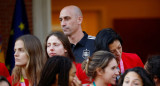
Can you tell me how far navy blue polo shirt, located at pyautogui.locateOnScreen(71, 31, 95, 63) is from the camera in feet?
19.8

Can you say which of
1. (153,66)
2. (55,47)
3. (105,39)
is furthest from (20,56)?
(153,66)

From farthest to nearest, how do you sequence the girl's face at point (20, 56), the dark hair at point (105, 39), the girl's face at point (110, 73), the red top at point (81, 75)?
1. the dark hair at point (105, 39)
2. the red top at point (81, 75)
3. the girl's face at point (20, 56)
4. the girl's face at point (110, 73)

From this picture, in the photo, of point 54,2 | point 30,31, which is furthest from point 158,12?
point 30,31

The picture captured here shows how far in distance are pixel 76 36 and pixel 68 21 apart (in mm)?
243

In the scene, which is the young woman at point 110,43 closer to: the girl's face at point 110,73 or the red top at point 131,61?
the red top at point 131,61

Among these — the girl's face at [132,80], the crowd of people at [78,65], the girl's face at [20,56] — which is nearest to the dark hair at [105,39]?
the crowd of people at [78,65]

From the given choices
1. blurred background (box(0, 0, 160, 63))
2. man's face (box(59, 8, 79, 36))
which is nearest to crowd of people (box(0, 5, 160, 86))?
man's face (box(59, 8, 79, 36))

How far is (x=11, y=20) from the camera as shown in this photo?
891cm

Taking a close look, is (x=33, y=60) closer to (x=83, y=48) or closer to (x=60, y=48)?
(x=60, y=48)

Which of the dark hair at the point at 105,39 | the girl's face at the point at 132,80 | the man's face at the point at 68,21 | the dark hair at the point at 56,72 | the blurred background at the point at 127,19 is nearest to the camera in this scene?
the dark hair at the point at 56,72

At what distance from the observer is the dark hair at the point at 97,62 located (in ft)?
16.7

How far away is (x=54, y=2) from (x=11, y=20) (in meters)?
3.42

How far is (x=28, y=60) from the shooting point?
5.38 metres

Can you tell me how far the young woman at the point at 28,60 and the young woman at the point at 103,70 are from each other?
0.64 metres
